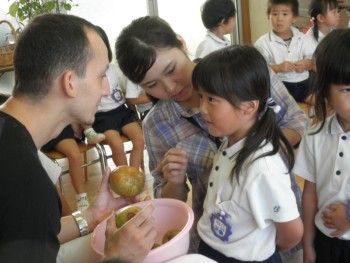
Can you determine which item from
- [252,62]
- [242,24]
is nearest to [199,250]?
[252,62]

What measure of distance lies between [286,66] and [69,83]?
93.9 inches

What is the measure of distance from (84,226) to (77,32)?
25.7 inches

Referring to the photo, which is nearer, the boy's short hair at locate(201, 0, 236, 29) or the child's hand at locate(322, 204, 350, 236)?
the child's hand at locate(322, 204, 350, 236)

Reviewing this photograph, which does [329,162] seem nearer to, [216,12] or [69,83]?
[69,83]

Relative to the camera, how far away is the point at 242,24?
17.4 feet

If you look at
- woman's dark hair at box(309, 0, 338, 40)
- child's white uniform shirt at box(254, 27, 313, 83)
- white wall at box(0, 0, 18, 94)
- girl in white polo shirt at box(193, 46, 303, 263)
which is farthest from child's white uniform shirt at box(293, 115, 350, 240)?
white wall at box(0, 0, 18, 94)

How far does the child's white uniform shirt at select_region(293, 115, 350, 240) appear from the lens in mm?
1185

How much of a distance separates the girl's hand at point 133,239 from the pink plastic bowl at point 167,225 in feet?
0.08

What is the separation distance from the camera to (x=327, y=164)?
4.01 feet

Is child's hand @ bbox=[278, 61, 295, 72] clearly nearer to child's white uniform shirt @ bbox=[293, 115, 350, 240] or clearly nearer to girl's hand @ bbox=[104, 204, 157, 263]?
child's white uniform shirt @ bbox=[293, 115, 350, 240]

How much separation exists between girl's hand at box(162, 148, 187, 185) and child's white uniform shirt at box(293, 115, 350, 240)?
1.14 feet

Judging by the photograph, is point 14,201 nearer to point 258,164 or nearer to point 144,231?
point 144,231

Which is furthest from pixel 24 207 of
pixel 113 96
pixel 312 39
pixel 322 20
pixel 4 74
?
pixel 4 74

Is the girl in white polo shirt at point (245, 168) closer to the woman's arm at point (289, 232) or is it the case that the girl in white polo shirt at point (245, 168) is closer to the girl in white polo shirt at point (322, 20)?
the woman's arm at point (289, 232)
